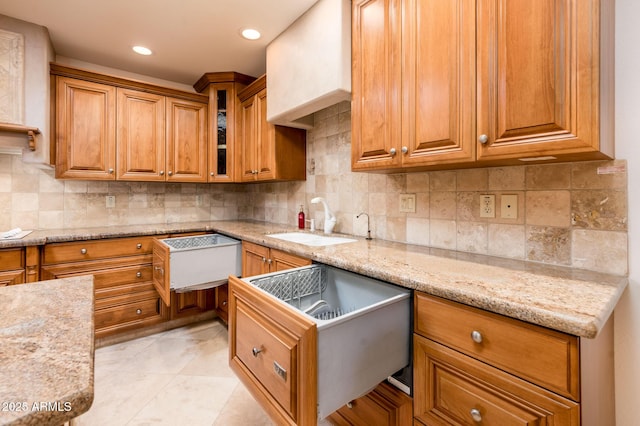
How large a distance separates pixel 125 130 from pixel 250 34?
4.54 feet

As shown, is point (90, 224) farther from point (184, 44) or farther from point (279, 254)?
point (279, 254)

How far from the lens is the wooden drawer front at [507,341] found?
0.73 m

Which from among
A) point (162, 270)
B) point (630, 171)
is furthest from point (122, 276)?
A: point (630, 171)

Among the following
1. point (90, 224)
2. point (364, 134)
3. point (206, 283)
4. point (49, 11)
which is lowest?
point (206, 283)

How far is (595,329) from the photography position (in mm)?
673

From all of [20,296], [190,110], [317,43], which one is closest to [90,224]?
[190,110]

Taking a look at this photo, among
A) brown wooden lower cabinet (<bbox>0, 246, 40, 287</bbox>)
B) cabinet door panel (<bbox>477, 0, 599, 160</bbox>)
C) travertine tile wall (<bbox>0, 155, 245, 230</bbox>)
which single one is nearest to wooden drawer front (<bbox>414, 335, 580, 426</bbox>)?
cabinet door panel (<bbox>477, 0, 599, 160</bbox>)

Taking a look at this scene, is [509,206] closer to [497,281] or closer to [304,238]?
[497,281]

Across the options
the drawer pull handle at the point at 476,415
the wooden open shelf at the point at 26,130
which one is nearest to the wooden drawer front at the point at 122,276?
the wooden open shelf at the point at 26,130

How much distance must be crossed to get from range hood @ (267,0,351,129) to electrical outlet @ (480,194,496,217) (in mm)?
931

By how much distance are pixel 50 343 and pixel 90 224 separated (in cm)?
266

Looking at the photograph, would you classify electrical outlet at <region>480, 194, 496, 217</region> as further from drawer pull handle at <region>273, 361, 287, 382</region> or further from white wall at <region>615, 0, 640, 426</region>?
drawer pull handle at <region>273, 361, 287, 382</region>

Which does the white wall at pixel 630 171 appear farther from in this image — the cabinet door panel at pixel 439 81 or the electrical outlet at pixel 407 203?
the electrical outlet at pixel 407 203

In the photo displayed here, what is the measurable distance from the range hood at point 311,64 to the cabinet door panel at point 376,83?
0.07 m
